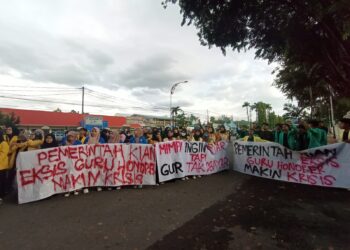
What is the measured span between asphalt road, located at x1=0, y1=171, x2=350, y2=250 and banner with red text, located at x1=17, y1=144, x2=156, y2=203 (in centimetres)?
31

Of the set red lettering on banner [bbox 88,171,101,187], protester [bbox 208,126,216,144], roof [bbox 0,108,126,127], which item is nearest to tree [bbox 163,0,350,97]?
protester [bbox 208,126,216,144]

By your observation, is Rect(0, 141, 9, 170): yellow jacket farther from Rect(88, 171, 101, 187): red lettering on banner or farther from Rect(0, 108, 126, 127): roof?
Rect(0, 108, 126, 127): roof

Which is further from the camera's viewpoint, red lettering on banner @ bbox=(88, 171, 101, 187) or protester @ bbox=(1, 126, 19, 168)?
red lettering on banner @ bbox=(88, 171, 101, 187)

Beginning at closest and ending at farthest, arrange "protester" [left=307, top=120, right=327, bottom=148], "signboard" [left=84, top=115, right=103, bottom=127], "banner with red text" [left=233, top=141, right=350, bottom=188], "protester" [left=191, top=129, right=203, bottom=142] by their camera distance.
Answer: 1. "banner with red text" [left=233, top=141, right=350, bottom=188]
2. "protester" [left=307, top=120, right=327, bottom=148]
3. "protester" [left=191, top=129, right=203, bottom=142]
4. "signboard" [left=84, top=115, right=103, bottom=127]

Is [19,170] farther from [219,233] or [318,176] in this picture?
[318,176]

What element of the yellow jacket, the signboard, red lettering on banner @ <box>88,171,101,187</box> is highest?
the signboard

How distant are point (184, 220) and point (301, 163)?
418 centimetres

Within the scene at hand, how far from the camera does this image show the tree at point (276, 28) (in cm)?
766

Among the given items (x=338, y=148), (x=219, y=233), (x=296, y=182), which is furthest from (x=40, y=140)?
(x=338, y=148)

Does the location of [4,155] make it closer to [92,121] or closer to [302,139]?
[302,139]

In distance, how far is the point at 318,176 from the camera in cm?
637

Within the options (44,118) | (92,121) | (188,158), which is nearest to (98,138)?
(188,158)

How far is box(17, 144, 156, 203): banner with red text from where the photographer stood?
555cm

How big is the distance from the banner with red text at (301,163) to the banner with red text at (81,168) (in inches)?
139
